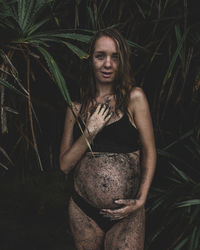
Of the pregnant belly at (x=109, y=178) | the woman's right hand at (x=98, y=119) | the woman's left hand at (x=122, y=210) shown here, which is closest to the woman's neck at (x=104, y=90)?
the woman's right hand at (x=98, y=119)

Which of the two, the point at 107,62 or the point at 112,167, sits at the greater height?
the point at 107,62

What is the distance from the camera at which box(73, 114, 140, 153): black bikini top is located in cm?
153

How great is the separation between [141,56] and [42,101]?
2.54ft

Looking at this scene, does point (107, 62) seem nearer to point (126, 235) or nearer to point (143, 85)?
point (126, 235)

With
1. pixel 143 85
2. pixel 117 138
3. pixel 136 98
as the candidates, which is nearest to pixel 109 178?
pixel 117 138

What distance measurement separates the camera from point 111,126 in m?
1.53

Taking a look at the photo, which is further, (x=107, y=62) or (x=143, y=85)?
(x=143, y=85)

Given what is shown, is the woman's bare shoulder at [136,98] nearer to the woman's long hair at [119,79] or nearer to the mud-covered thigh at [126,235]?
the woman's long hair at [119,79]

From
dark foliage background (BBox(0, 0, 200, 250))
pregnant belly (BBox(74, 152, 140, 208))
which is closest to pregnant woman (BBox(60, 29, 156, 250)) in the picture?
pregnant belly (BBox(74, 152, 140, 208))

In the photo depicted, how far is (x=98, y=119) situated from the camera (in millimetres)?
1499

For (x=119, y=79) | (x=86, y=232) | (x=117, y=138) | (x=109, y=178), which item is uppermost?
(x=119, y=79)

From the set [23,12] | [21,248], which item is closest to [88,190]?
[23,12]

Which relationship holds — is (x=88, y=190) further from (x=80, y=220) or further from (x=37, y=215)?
(x=37, y=215)

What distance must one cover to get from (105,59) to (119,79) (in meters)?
0.12
